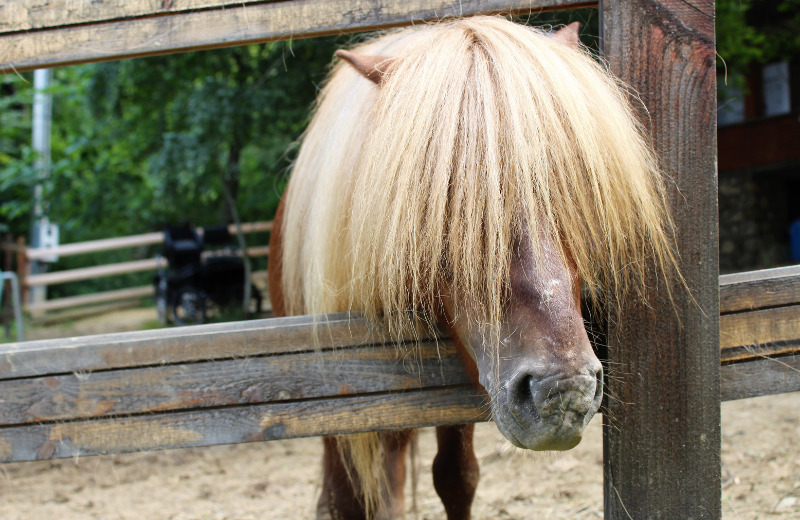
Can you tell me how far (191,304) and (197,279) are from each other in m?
0.36

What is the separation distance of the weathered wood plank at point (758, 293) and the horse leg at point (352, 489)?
1.14m

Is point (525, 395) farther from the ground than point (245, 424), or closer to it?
farther from the ground

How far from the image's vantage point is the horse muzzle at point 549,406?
107 cm

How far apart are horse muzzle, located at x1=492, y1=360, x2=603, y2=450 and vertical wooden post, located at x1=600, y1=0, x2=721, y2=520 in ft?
0.95

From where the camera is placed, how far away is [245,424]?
1.40 metres

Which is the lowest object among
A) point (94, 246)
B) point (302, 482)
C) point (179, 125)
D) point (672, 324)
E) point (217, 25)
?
point (302, 482)

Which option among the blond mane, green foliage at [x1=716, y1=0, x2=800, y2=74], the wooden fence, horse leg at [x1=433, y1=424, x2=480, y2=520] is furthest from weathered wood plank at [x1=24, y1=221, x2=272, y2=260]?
the blond mane

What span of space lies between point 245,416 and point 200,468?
3093 mm

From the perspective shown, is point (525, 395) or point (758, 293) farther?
point (758, 293)

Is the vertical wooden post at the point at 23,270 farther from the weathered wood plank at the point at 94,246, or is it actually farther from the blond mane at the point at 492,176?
the blond mane at the point at 492,176

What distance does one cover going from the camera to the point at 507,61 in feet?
4.37

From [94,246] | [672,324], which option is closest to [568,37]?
[672,324]

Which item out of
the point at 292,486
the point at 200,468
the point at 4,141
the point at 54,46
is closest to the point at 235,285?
the point at 200,468

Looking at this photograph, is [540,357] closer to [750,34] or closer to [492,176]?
[492,176]
